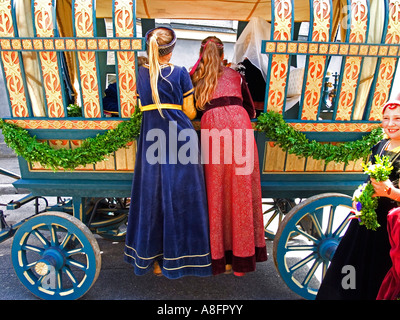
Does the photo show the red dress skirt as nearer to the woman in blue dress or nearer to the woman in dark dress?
the woman in dark dress

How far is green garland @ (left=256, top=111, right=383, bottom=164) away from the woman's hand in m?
0.62

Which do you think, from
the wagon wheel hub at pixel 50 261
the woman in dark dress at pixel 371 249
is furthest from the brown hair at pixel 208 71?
the wagon wheel hub at pixel 50 261

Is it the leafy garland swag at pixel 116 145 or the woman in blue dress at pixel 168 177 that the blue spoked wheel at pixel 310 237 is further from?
the woman in blue dress at pixel 168 177

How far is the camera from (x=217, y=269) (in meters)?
2.10

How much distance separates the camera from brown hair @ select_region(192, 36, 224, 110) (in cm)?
202

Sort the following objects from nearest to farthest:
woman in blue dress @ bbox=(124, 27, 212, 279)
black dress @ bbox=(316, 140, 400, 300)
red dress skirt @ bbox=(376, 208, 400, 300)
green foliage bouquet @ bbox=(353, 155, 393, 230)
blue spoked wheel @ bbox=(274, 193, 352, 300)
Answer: red dress skirt @ bbox=(376, 208, 400, 300)
green foliage bouquet @ bbox=(353, 155, 393, 230)
black dress @ bbox=(316, 140, 400, 300)
woman in blue dress @ bbox=(124, 27, 212, 279)
blue spoked wheel @ bbox=(274, 193, 352, 300)

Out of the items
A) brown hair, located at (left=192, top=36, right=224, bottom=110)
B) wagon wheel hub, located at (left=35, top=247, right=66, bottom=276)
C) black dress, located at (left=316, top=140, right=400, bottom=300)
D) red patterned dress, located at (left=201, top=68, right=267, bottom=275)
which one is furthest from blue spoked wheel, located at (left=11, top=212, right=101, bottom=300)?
black dress, located at (left=316, top=140, right=400, bottom=300)

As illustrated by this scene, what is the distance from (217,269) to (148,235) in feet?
1.91

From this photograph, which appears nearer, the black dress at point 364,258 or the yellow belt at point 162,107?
the black dress at point 364,258

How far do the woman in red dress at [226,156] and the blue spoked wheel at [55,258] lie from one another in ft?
3.06

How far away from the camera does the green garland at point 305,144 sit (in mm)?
2031

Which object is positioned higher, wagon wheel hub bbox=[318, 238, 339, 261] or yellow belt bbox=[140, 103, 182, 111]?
yellow belt bbox=[140, 103, 182, 111]
